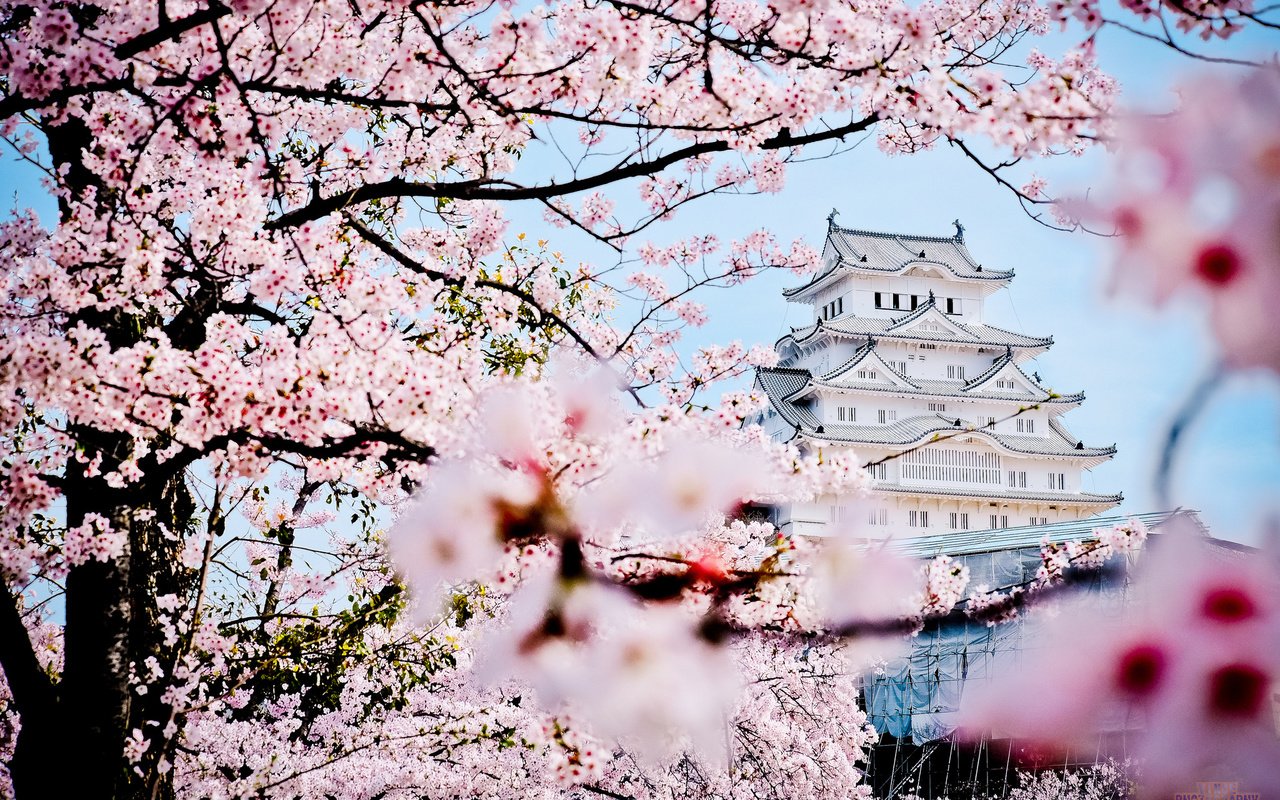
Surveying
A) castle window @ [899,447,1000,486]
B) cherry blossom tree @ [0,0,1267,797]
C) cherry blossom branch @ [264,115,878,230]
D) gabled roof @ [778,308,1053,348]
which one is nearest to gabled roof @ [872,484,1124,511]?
castle window @ [899,447,1000,486]

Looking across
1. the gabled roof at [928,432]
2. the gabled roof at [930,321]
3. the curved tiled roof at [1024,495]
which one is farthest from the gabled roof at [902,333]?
the curved tiled roof at [1024,495]

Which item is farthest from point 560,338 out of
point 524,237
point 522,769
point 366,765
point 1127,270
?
point 1127,270

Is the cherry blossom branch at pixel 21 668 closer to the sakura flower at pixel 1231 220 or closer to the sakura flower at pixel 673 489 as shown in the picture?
the sakura flower at pixel 673 489

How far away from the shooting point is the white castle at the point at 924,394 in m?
33.3

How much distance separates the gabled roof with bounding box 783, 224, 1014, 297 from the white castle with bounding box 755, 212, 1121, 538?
0.08 metres

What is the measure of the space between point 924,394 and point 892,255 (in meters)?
6.78

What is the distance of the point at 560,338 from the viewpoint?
601cm

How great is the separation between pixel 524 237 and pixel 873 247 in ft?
112

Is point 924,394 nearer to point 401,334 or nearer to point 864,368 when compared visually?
point 864,368

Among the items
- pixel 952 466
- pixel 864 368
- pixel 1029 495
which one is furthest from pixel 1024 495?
pixel 864 368

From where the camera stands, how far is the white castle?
33.3 meters

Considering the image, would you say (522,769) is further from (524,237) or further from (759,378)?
(759,378)

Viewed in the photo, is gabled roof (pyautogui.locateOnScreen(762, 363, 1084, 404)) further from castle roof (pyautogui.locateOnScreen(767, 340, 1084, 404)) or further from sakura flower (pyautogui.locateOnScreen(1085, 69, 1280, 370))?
sakura flower (pyautogui.locateOnScreen(1085, 69, 1280, 370))

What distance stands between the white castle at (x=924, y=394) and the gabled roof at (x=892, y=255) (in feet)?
0.25
